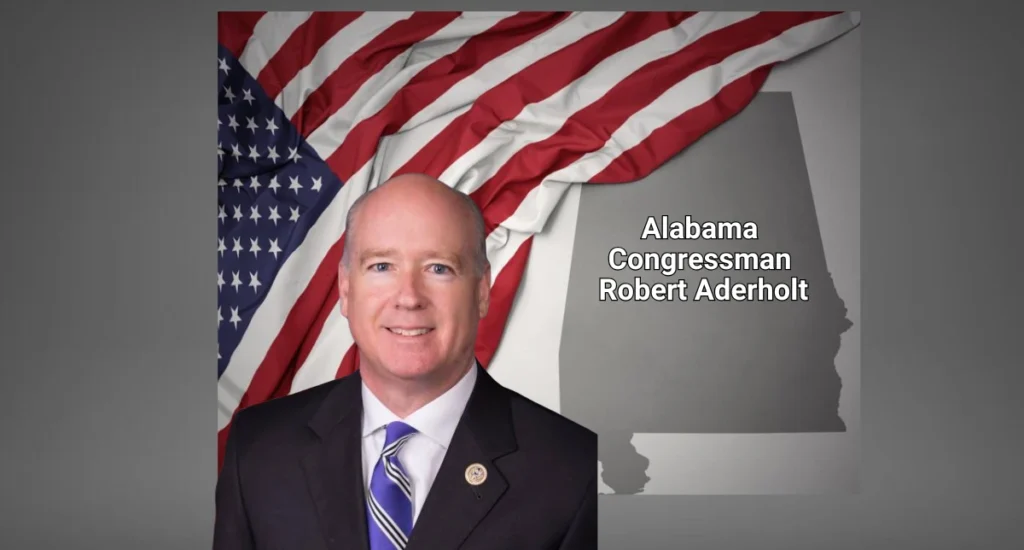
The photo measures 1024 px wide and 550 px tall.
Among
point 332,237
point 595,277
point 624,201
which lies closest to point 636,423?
point 595,277

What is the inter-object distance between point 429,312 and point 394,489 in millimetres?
255

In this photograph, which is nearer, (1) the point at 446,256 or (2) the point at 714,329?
(1) the point at 446,256

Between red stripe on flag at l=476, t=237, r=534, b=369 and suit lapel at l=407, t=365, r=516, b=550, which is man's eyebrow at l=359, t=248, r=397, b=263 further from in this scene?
red stripe on flag at l=476, t=237, r=534, b=369

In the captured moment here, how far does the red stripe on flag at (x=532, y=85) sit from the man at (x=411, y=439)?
286cm

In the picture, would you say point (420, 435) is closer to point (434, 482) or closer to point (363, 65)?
point (434, 482)

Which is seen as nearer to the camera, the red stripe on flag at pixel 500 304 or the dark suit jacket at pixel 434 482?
the dark suit jacket at pixel 434 482

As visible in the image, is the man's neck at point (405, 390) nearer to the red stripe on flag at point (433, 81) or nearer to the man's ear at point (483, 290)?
the man's ear at point (483, 290)

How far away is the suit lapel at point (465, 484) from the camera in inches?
57.7

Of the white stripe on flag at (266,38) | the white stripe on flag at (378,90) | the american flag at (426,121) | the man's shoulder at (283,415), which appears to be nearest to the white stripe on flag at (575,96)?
the american flag at (426,121)

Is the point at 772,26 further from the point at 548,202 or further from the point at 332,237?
the point at 332,237

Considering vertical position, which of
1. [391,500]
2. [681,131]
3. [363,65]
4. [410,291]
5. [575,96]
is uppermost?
[363,65]

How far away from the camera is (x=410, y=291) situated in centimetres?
140

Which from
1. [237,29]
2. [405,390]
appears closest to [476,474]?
[405,390]

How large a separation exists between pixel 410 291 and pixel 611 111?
Result: 3165mm
